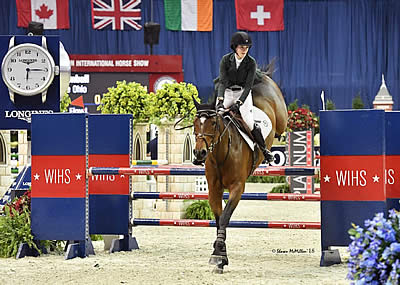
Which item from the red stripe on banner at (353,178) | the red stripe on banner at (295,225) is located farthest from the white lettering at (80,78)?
the red stripe on banner at (353,178)

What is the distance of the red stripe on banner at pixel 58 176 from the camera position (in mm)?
5512

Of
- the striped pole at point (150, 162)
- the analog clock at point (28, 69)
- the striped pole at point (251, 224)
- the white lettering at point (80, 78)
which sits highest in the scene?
the white lettering at point (80, 78)

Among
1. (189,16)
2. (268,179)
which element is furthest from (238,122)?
(189,16)

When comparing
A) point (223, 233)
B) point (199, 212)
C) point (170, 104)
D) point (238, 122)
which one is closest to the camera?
point (223, 233)

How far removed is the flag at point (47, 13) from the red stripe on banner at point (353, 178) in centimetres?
1675

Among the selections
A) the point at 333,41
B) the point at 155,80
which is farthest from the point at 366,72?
the point at 155,80

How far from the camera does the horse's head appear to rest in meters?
4.54

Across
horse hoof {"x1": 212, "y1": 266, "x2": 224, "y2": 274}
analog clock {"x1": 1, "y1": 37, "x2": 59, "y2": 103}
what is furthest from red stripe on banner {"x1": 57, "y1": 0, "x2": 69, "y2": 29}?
horse hoof {"x1": 212, "y1": 266, "x2": 224, "y2": 274}

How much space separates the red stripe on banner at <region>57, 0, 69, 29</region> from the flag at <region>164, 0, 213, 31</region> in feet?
9.52

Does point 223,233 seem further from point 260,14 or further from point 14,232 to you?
point 260,14

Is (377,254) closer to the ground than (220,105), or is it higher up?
closer to the ground

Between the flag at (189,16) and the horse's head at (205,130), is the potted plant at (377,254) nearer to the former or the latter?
the horse's head at (205,130)

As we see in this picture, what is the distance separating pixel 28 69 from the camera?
20.3 ft

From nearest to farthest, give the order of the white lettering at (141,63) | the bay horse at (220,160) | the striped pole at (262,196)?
the bay horse at (220,160)
the striped pole at (262,196)
the white lettering at (141,63)
